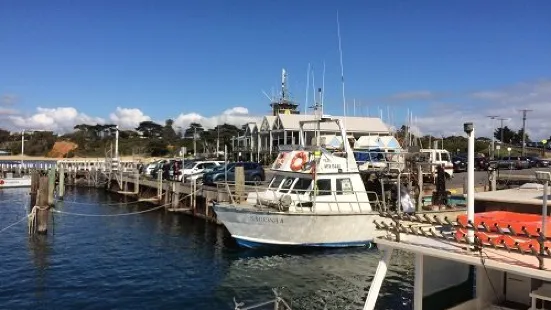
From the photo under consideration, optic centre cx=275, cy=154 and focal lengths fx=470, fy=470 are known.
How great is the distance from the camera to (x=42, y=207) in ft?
74.4

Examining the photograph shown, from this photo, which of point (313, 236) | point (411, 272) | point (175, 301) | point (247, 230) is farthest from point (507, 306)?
point (247, 230)

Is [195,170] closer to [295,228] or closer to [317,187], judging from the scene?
[317,187]

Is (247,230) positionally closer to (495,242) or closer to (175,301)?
(175,301)

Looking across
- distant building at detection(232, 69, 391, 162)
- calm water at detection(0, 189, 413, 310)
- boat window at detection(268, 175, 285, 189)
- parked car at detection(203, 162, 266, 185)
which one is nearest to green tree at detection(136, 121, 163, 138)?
distant building at detection(232, 69, 391, 162)

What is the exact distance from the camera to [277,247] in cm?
1955

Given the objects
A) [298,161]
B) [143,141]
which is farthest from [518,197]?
[143,141]

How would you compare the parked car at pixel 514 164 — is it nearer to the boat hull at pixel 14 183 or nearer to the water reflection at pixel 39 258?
the water reflection at pixel 39 258

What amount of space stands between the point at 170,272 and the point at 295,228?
5245mm

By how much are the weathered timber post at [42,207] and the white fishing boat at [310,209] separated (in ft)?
29.4

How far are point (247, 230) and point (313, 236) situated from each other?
108 inches

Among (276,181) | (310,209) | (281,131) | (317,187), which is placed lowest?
(310,209)

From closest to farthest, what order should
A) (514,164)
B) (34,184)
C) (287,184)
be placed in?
(287,184)
(34,184)
(514,164)

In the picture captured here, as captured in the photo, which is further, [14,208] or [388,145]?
[388,145]

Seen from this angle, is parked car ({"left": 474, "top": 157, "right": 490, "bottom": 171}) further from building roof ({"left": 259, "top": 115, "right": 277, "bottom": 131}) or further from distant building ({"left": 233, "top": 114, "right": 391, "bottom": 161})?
building roof ({"left": 259, "top": 115, "right": 277, "bottom": 131})
